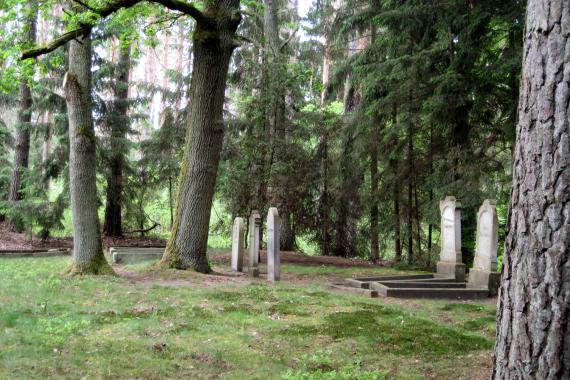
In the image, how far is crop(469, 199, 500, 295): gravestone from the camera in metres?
10.3

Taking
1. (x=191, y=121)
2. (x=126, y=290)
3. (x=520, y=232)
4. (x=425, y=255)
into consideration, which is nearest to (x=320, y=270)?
(x=425, y=255)

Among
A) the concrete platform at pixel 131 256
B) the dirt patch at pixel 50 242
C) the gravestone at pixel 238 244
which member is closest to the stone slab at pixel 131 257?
the concrete platform at pixel 131 256

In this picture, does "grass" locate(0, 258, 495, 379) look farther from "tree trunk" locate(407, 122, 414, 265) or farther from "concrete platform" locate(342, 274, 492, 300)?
"tree trunk" locate(407, 122, 414, 265)

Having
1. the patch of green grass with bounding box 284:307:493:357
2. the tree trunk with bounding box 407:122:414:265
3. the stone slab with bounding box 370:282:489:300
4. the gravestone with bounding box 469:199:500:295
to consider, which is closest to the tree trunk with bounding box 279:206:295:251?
the tree trunk with bounding box 407:122:414:265

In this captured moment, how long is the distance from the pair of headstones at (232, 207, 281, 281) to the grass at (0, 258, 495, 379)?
1839mm

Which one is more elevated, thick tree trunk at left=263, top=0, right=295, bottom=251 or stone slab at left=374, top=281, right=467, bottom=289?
thick tree trunk at left=263, top=0, right=295, bottom=251

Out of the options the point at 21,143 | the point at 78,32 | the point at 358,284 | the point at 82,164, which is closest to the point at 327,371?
the point at 358,284

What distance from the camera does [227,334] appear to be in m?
6.14

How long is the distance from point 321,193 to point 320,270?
5.23 m

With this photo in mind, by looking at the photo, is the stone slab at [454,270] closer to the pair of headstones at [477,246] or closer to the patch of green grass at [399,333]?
the pair of headstones at [477,246]

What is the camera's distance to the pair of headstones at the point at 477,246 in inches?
412

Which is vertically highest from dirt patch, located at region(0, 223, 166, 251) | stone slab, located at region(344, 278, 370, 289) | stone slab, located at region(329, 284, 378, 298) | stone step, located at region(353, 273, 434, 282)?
dirt patch, located at region(0, 223, 166, 251)

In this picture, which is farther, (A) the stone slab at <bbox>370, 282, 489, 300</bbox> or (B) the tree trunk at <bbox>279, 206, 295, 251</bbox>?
(B) the tree trunk at <bbox>279, 206, 295, 251</bbox>

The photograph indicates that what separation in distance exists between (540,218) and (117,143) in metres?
18.4
